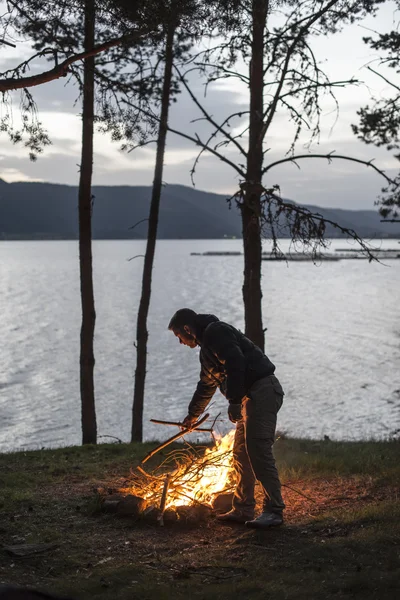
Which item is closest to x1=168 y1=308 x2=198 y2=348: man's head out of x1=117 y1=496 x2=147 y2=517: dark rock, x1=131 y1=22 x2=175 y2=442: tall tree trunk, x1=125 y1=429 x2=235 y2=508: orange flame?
x1=125 y1=429 x2=235 y2=508: orange flame

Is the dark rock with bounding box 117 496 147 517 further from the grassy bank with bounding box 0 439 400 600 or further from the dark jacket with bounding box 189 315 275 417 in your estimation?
the dark jacket with bounding box 189 315 275 417

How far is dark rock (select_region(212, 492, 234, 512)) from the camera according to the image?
311 inches

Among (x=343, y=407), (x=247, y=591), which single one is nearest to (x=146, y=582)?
(x=247, y=591)

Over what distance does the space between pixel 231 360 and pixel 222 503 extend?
1.94 meters

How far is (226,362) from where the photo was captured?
22.7ft

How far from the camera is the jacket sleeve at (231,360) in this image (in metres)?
→ 6.88

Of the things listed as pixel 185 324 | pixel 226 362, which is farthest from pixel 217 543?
pixel 185 324

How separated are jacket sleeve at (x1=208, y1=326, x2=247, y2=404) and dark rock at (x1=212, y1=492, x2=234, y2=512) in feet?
4.97

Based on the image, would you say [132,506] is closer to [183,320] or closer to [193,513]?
[193,513]

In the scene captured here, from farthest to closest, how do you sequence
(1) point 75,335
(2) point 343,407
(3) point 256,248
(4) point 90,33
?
(1) point 75,335 < (2) point 343,407 < (4) point 90,33 < (3) point 256,248

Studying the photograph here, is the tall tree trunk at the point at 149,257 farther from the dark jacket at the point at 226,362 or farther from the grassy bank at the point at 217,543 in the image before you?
the dark jacket at the point at 226,362

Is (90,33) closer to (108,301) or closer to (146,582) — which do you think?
(146,582)

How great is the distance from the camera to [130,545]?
7016 millimetres

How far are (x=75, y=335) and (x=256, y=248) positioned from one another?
38.6 meters
